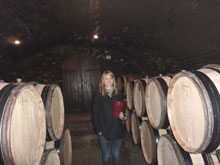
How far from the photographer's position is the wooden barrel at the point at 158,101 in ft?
6.28

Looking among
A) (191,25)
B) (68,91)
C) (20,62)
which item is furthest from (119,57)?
(191,25)

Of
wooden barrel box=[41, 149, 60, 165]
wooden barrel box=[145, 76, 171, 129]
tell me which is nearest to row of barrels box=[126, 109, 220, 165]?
wooden barrel box=[145, 76, 171, 129]

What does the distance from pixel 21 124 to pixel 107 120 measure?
1.11m

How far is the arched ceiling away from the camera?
2.45 meters

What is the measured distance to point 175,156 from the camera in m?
1.62

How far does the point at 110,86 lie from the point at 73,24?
276 cm

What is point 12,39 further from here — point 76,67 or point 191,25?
point 191,25

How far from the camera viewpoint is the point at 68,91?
738 centimetres

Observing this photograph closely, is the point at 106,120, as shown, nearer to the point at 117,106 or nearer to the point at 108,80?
the point at 117,106

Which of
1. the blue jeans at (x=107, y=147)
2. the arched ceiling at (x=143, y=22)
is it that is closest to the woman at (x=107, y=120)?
the blue jeans at (x=107, y=147)

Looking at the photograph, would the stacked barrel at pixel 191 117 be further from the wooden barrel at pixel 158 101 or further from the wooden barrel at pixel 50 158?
the wooden barrel at pixel 50 158

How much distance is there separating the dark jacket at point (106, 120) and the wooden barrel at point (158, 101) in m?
0.48

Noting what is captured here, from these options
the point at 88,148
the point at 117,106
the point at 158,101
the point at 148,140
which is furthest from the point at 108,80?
the point at 88,148

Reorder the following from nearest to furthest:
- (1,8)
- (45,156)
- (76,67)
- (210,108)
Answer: (210,108)
(45,156)
(1,8)
(76,67)
